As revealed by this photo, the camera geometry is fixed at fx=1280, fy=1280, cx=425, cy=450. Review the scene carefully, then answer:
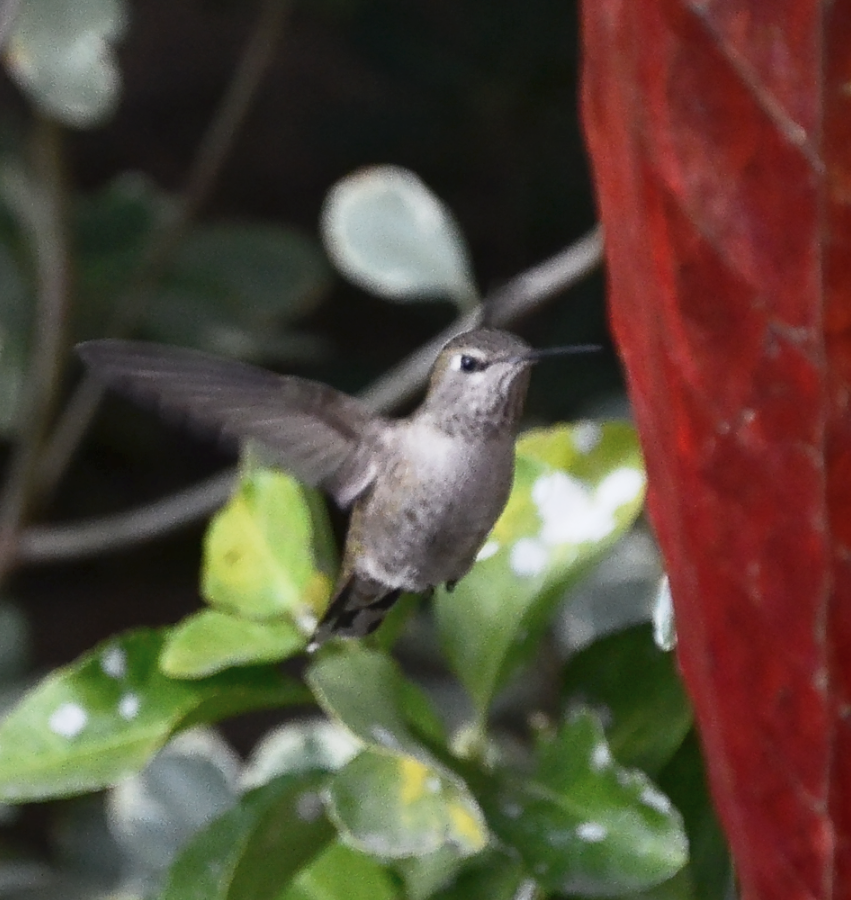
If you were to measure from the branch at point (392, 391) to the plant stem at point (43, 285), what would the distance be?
0.13ft

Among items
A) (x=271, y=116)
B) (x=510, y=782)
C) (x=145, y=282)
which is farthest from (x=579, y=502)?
(x=271, y=116)

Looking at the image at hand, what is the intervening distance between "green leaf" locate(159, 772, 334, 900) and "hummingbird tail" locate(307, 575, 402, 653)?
9 cm

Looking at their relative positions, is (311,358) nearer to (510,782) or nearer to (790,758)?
(510,782)

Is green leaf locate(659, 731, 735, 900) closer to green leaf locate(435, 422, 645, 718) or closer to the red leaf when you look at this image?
green leaf locate(435, 422, 645, 718)

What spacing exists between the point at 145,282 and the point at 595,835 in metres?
1.13

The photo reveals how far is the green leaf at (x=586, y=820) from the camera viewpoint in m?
0.60

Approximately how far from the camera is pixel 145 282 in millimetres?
1592

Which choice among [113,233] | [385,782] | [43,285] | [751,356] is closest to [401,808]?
[385,782]

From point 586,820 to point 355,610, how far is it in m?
0.25

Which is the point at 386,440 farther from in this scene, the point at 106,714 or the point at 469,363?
the point at 106,714

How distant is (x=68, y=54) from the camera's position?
1.22m

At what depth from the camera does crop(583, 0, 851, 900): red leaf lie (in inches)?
9.9

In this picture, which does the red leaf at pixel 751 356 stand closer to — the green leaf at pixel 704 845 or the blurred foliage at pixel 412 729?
the blurred foliage at pixel 412 729

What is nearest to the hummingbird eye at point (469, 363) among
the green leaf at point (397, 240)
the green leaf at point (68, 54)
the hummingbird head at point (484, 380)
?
the hummingbird head at point (484, 380)
